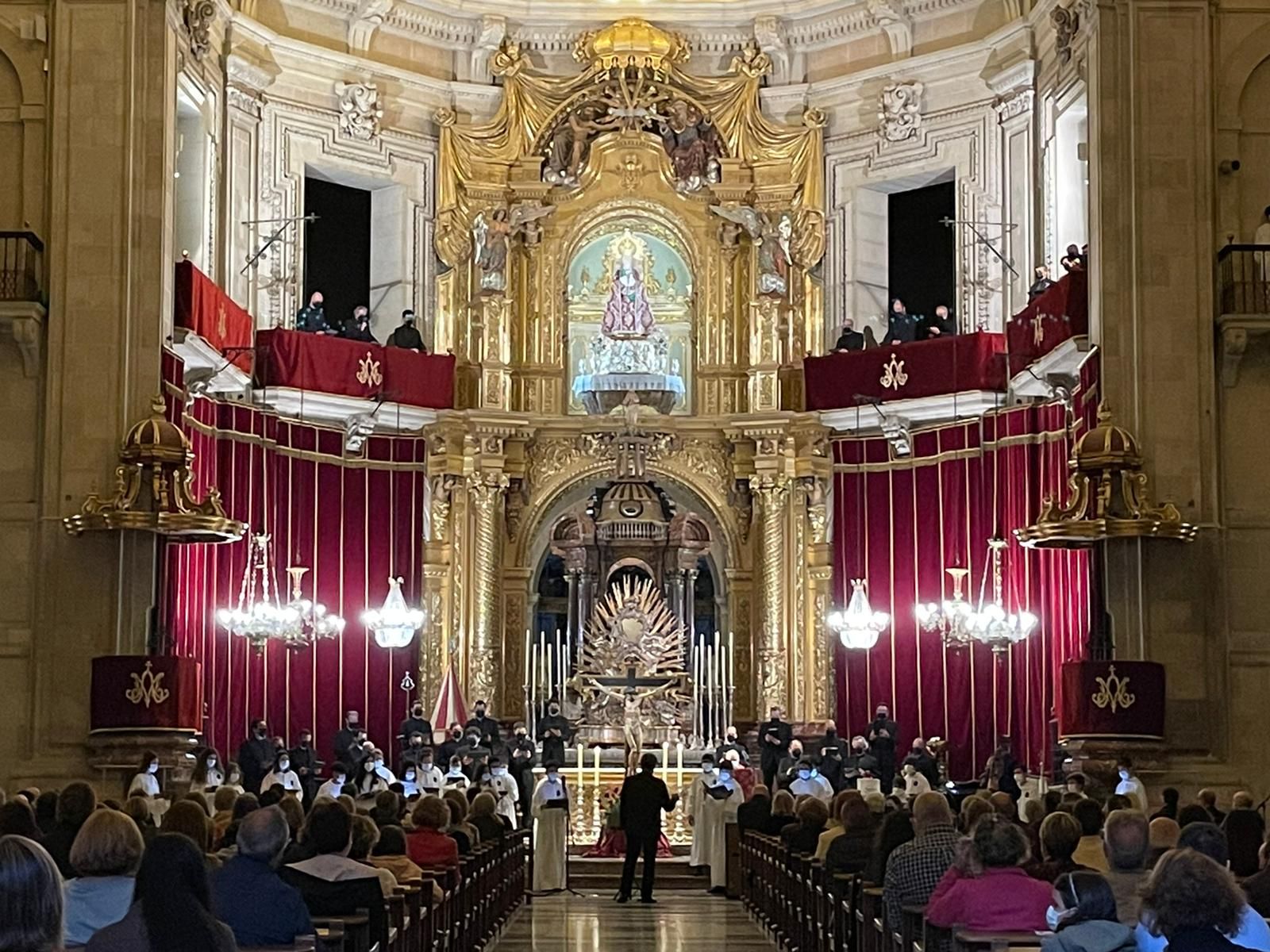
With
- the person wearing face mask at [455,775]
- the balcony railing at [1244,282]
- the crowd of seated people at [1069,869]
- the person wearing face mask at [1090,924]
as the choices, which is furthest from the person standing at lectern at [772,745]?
the person wearing face mask at [1090,924]

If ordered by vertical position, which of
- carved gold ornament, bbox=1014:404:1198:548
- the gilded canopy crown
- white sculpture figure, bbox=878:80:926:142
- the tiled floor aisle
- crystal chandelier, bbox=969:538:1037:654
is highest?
the gilded canopy crown

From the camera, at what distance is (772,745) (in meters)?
27.8

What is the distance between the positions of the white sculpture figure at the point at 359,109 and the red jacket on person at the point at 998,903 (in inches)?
865

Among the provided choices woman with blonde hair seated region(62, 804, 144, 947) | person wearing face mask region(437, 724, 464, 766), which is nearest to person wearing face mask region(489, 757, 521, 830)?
→ person wearing face mask region(437, 724, 464, 766)

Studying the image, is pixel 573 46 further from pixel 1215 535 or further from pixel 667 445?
pixel 1215 535

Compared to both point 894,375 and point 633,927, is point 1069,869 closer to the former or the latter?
point 633,927

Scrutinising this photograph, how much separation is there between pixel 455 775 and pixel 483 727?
245cm

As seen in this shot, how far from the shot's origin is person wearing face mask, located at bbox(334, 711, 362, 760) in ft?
88.5

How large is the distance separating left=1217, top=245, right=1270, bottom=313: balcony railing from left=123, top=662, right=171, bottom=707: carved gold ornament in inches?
446

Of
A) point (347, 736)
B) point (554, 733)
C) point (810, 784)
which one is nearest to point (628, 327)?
point (554, 733)

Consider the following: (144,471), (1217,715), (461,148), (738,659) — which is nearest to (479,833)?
(144,471)

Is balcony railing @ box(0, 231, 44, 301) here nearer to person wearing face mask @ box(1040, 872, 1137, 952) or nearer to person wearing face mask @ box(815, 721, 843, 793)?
person wearing face mask @ box(815, 721, 843, 793)

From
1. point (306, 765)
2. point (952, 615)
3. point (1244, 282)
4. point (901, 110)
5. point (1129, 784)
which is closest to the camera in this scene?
point (1129, 784)

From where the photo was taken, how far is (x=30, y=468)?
872 inches
